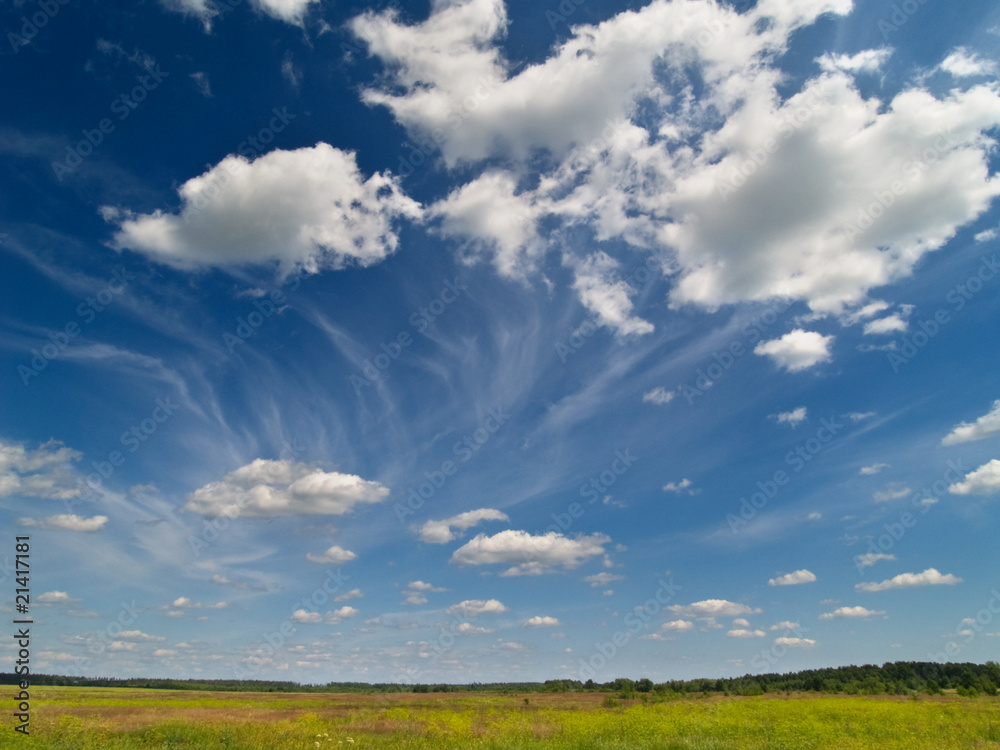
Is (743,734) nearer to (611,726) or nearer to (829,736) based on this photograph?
(829,736)

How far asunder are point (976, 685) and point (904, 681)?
76.7 feet

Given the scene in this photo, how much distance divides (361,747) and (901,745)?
93.4 feet

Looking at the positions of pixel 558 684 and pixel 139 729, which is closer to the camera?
pixel 139 729

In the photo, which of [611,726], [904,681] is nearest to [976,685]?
[904,681]

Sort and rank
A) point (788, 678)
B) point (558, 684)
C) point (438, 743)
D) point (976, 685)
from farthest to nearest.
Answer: point (558, 684)
point (788, 678)
point (976, 685)
point (438, 743)

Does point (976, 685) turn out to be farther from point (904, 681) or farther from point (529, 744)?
point (529, 744)

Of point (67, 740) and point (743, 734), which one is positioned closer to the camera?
point (67, 740)

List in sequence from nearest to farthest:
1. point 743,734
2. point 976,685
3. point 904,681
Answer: point 743,734, point 976,685, point 904,681

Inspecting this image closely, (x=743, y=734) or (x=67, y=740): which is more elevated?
(x=67, y=740)

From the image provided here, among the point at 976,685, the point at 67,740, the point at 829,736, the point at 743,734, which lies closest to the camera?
the point at 67,740

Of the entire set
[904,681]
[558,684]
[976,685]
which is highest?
[976,685]

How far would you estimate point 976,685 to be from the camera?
76188 mm

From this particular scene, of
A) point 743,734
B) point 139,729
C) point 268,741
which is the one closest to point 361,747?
point 268,741

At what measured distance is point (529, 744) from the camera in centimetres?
2678
